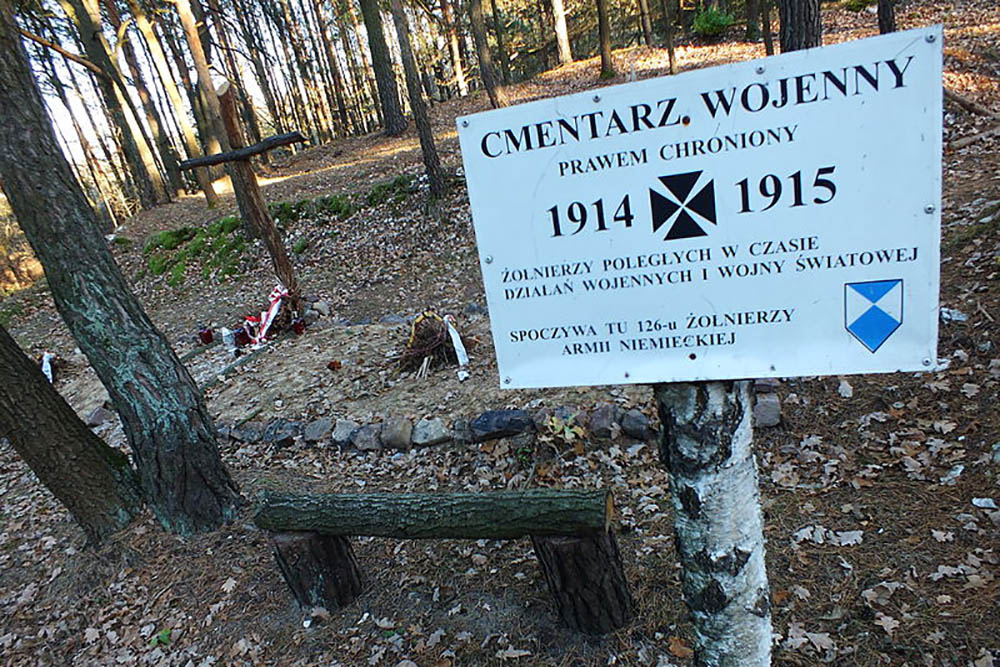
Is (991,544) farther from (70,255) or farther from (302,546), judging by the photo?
(70,255)

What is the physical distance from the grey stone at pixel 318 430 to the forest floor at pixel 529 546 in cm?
13

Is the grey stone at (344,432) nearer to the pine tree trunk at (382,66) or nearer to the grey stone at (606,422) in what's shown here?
the grey stone at (606,422)

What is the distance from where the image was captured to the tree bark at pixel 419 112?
32.8ft

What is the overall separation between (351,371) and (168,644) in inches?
135

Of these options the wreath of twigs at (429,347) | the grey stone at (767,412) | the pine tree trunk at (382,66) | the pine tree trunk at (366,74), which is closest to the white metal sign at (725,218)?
the grey stone at (767,412)

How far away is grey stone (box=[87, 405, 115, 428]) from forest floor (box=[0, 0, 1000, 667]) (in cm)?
38

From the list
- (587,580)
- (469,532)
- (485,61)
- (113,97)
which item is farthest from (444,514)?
(113,97)

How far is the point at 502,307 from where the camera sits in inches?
63.2

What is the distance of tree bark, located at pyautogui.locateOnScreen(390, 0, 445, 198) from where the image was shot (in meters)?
10.0

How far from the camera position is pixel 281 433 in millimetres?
5449

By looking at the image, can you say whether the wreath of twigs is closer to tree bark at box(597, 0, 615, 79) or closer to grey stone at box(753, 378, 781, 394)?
grey stone at box(753, 378, 781, 394)

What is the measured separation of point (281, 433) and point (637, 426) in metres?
3.49

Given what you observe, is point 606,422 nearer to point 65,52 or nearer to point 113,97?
point 65,52

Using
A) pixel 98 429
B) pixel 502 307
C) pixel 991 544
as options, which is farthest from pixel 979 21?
pixel 98 429
